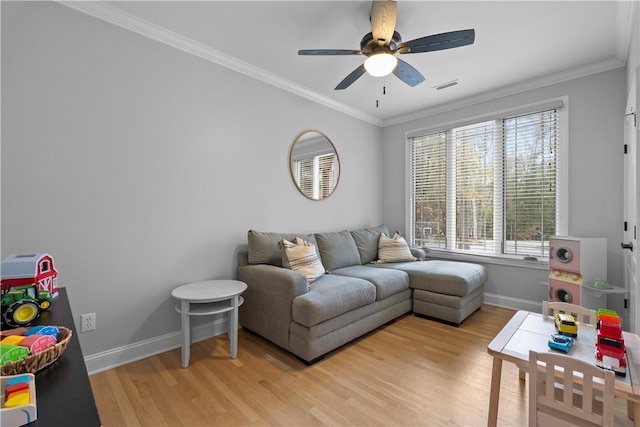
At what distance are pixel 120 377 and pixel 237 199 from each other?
165cm

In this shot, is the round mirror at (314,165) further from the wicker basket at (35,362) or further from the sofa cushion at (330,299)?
the wicker basket at (35,362)

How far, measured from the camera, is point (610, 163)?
2.82 meters

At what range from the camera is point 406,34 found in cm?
238

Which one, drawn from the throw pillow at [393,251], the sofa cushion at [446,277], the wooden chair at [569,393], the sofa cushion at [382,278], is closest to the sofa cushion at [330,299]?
the sofa cushion at [382,278]

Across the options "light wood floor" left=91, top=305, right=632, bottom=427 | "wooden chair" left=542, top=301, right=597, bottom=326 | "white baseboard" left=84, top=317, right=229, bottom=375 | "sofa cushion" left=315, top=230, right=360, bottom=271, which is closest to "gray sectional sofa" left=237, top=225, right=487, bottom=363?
"sofa cushion" left=315, top=230, right=360, bottom=271

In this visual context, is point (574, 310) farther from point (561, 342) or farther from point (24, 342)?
point (24, 342)

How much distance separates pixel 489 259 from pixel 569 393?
2.82 meters

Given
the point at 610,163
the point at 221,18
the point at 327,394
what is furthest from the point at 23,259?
the point at 610,163

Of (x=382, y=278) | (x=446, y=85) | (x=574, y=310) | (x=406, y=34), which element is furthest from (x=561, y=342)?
(x=446, y=85)

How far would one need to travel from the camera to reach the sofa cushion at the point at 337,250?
330 centimetres

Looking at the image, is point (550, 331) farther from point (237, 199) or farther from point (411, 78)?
point (237, 199)

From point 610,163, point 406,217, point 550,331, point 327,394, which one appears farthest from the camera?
point 406,217

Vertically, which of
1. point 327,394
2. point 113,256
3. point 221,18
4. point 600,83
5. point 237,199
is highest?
point 221,18

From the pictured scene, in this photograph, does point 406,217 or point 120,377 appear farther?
point 406,217
